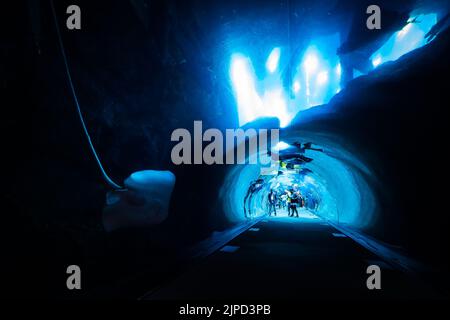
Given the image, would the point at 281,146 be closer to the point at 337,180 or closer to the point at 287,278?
the point at 337,180

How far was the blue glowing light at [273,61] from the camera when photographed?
1301cm

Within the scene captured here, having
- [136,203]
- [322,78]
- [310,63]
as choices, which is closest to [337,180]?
[322,78]

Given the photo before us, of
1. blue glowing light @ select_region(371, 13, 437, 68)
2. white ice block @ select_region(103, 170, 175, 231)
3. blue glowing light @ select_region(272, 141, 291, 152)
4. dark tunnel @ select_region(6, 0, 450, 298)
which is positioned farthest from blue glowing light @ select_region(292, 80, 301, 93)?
Answer: white ice block @ select_region(103, 170, 175, 231)

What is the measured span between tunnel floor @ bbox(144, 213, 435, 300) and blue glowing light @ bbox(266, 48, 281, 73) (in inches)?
401

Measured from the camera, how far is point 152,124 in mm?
6168

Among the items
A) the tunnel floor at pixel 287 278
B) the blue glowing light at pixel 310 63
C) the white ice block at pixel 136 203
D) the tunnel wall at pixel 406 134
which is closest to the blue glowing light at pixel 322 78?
the blue glowing light at pixel 310 63

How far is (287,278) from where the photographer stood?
4488 millimetres

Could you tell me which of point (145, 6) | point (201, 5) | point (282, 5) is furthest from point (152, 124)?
point (282, 5)

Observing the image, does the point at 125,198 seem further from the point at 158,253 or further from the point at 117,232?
the point at 158,253

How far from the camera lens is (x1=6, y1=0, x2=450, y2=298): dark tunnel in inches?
144

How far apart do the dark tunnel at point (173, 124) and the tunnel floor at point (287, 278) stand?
452mm

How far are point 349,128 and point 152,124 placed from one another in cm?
672

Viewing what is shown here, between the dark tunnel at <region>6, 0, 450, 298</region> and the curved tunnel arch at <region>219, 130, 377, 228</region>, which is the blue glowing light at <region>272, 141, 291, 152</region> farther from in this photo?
the dark tunnel at <region>6, 0, 450, 298</region>

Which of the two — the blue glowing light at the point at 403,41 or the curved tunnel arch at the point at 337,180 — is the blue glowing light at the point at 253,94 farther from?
the blue glowing light at the point at 403,41
